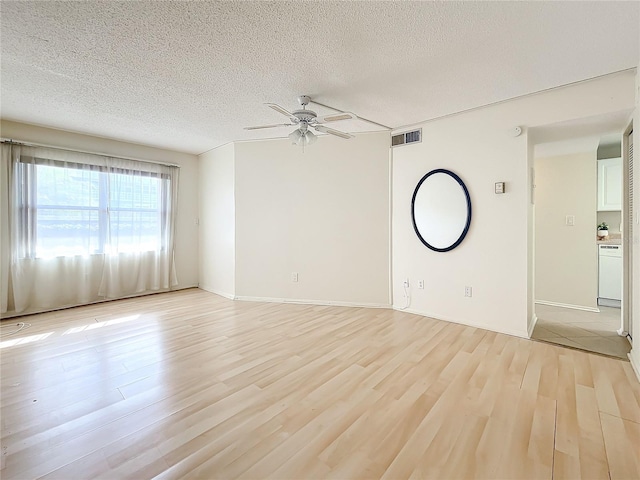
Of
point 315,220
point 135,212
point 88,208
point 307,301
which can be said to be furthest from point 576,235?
point 88,208

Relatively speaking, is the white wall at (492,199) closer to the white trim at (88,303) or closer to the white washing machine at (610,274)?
the white washing machine at (610,274)

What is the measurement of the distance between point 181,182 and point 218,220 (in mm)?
1095

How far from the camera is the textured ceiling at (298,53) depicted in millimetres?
1781

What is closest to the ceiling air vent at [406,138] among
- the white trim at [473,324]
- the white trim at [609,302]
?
the white trim at [473,324]

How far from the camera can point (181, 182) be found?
5.32 meters

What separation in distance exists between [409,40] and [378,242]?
8.33 ft

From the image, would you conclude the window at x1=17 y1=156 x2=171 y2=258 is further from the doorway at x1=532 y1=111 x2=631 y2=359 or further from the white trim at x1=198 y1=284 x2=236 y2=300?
the doorway at x1=532 y1=111 x2=631 y2=359

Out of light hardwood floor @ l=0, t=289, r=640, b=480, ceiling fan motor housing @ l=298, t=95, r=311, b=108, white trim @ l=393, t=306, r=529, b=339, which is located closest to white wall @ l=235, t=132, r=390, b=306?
white trim @ l=393, t=306, r=529, b=339

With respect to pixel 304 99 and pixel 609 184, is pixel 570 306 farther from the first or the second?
pixel 304 99

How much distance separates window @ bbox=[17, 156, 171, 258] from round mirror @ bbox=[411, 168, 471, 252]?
4245 millimetres

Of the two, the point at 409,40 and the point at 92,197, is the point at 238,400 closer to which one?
the point at 409,40

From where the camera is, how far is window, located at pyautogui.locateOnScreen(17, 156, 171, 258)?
3.80 metres

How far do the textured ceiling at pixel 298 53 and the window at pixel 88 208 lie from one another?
0.92 m

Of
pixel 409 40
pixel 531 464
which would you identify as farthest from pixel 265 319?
pixel 409 40
